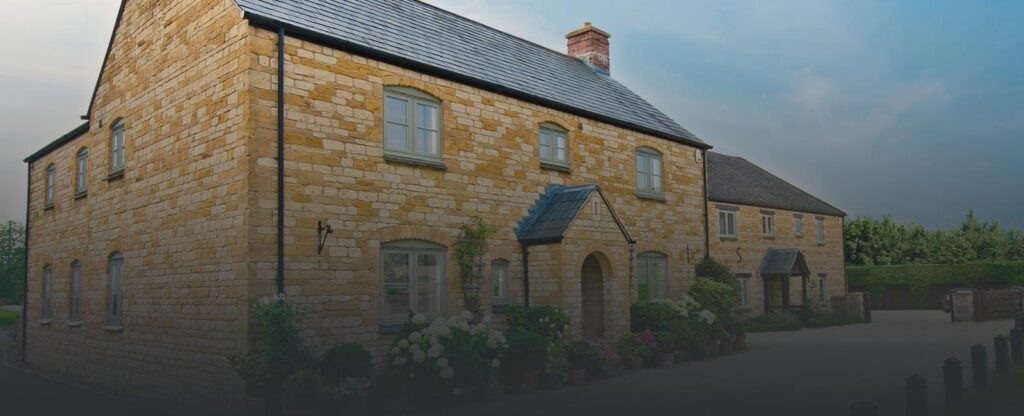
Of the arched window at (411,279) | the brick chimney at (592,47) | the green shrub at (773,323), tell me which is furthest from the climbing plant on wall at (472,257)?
the green shrub at (773,323)

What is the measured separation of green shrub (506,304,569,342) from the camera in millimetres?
14133

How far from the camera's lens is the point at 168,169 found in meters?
13.5

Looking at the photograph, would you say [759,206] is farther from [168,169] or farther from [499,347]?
[168,169]

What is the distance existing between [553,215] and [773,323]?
48.6 feet

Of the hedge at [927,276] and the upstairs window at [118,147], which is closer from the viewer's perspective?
the upstairs window at [118,147]

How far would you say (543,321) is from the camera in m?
14.2

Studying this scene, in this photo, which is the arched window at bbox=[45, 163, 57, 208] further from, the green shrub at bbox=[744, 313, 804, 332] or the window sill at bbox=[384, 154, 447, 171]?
the green shrub at bbox=[744, 313, 804, 332]

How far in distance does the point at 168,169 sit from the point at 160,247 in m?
1.37

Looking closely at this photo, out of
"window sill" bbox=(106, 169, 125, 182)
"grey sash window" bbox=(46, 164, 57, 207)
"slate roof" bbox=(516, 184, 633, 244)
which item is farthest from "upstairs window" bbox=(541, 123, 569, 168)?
"grey sash window" bbox=(46, 164, 57, 207)

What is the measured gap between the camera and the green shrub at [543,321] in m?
14.1

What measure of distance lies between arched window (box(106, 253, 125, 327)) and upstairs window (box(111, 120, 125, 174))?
1796 millimetres

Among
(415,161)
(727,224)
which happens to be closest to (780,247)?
(727,224)

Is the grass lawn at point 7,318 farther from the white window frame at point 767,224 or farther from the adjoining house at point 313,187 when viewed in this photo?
the white window frame at point 767,224

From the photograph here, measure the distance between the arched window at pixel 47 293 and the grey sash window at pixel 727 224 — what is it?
2097 centimetres
